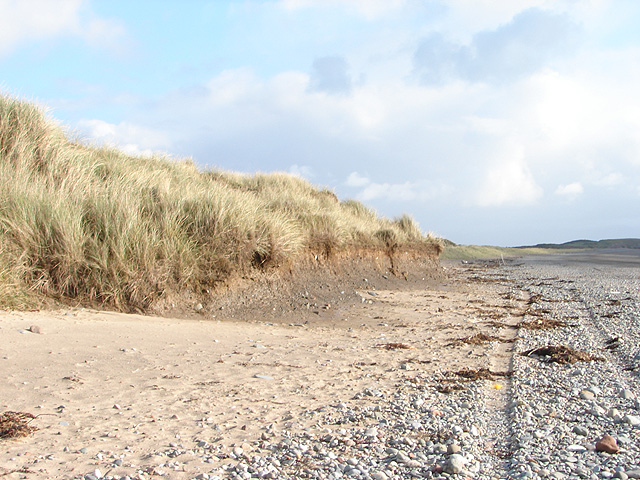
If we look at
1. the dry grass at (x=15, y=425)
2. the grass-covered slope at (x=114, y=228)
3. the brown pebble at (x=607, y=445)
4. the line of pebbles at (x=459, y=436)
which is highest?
the grass-covered slope at (x=114, y=228)

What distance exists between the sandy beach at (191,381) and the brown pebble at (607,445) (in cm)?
71

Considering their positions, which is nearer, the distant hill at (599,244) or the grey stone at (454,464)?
the grey stone at (454,464)

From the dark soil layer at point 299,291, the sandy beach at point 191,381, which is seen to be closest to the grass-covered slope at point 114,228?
the dark soil layer at point 299,291

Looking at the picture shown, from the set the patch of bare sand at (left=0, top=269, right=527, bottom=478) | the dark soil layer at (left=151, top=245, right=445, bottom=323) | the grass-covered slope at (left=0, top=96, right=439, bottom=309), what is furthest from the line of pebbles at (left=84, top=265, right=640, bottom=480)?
the grass-covered slope at (left=0, top=96, right=439, bottom=309)

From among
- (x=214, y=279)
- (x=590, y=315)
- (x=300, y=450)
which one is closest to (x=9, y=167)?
(x=214, y=279)

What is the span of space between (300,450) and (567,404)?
220 cm

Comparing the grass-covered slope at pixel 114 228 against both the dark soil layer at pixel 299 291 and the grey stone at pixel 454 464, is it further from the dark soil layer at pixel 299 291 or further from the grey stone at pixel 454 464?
the grey stone at pixel 454 464

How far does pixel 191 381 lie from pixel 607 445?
3085 millimetres

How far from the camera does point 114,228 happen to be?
729 cm

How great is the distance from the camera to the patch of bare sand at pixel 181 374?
2.92 meters

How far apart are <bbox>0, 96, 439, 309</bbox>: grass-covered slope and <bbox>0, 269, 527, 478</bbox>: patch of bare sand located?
791mm

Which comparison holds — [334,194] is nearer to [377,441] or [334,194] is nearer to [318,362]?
[318,362]

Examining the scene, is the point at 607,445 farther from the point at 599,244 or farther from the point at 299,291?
the point at 599,244

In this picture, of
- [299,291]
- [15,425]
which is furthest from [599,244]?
[15,425]
